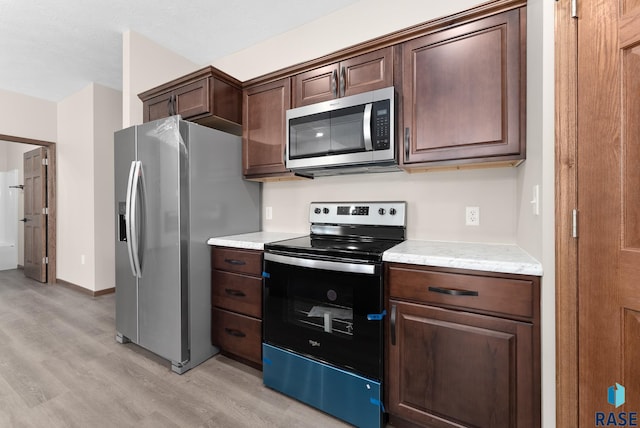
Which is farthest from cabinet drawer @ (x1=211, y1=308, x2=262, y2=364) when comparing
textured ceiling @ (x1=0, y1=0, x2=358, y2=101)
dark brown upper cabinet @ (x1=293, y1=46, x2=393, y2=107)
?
textured ceiling @ (x1=0, y1=0, x2=358, y2=101)

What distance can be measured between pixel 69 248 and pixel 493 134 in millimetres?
5262

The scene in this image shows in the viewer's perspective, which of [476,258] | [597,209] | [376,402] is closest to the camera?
[597,209]

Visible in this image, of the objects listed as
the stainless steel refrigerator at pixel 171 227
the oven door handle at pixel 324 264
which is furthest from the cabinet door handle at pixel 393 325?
the stainless steel refrigerator at pixel 171 227

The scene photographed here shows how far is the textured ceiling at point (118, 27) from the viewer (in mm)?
2287

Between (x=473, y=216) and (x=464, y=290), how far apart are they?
69cm

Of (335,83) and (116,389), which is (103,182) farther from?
(335,83)

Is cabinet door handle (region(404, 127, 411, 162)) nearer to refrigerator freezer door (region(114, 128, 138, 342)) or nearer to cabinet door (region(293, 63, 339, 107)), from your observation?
cabinet door (region(293, 63, 339, 107))

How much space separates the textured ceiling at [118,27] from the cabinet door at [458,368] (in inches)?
94.7

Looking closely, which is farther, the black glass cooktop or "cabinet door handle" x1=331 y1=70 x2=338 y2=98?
"cabinet door handle" x1=331 y1=70 x2=338 y2=98

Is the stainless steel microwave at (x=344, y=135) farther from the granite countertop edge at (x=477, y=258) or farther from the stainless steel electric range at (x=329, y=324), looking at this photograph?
the granite countertop edge at (x=477, y=258)

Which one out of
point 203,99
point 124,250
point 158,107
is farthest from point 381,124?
point 124,250

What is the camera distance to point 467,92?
1543 millimetres

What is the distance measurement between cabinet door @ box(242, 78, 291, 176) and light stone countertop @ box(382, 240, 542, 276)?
1170mm

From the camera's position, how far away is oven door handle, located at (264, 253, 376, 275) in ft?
4.75
